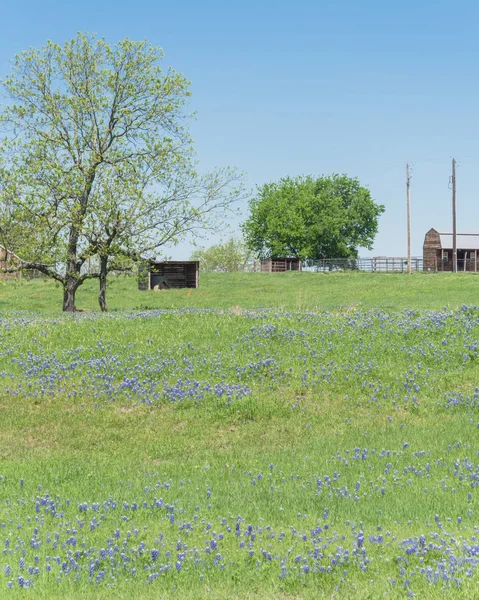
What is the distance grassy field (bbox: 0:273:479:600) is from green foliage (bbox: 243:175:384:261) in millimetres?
65799

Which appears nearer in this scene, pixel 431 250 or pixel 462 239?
pixel 462 239

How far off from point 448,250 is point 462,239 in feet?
8.92

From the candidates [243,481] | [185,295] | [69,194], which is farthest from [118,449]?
[185,295]

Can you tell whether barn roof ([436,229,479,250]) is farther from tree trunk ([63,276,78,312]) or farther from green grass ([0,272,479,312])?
tree trunk ([63,276,78,312])

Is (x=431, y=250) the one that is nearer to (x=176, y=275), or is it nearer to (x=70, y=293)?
(x=176, y=275)

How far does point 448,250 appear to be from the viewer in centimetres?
8094

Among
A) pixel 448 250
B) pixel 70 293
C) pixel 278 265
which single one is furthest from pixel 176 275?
pixel 448 250

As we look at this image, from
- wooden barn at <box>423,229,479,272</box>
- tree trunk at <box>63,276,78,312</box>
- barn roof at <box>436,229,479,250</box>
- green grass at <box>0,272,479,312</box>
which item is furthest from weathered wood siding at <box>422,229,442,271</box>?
tree trunk at <box>63,276,78,312</box>

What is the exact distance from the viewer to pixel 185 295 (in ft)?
154

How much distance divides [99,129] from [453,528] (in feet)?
97.9

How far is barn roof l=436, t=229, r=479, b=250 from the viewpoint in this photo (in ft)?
261

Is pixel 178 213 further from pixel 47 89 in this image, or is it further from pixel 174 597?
pixel 174 597

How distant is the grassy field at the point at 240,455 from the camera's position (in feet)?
18.2

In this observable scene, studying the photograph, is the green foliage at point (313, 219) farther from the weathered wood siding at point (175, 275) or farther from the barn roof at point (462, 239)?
the weathered wood siding at point (175, 275)
